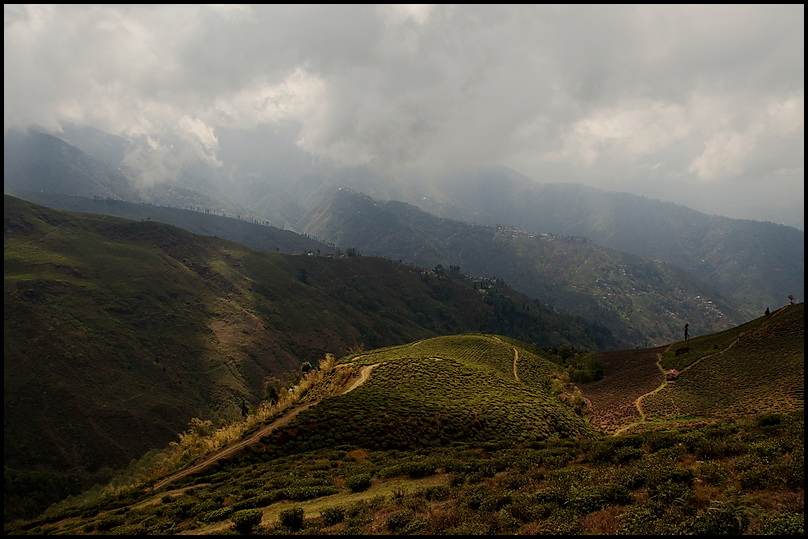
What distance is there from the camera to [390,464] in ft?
109

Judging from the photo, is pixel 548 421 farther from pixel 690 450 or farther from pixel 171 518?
pixel 171 518

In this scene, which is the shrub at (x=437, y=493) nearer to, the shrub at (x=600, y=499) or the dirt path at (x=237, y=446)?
the shrub at (x=600, y=499)

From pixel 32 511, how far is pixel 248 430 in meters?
93.2

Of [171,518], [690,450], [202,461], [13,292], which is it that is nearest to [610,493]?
[690,450]

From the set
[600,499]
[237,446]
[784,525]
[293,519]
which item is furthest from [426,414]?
[784,525]

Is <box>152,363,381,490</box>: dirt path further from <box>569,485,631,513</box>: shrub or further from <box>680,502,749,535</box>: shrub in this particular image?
<box>680,502,749,535</box>: shrub

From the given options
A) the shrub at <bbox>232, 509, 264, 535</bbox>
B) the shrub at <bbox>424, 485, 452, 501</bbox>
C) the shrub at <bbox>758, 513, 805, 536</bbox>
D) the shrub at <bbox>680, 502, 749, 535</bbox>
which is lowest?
the shrub at <bbox>424, 485, 452, 501</bbox>

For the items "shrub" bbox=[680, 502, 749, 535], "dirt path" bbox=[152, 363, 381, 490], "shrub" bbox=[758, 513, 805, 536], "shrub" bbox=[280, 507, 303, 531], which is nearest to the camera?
"shrub" bbox=[758, 513, 805, 536]

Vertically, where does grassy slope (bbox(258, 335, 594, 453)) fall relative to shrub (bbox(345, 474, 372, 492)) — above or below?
below

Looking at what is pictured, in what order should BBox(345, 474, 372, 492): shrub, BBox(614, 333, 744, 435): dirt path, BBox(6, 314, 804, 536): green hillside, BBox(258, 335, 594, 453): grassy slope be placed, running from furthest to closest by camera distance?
BBox(614, 333, 744, 435): dirt path
BBox(258, 335, 594, 453): grassy slope
BBox(345, 474, 372, 492): shrub
BBox(6, 314, 804, 536): green hillside

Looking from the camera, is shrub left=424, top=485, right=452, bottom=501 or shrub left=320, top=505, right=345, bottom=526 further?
shrub left=424, top=485, right=452, bottom=501

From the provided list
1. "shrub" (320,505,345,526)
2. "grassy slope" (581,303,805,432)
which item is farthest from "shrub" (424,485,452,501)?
"grassy slope" (581,303,805,432)

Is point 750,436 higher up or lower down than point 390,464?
higher up

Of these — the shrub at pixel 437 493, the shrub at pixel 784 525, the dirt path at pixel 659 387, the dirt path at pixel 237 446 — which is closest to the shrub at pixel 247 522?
the shrub at pixel 437 493
